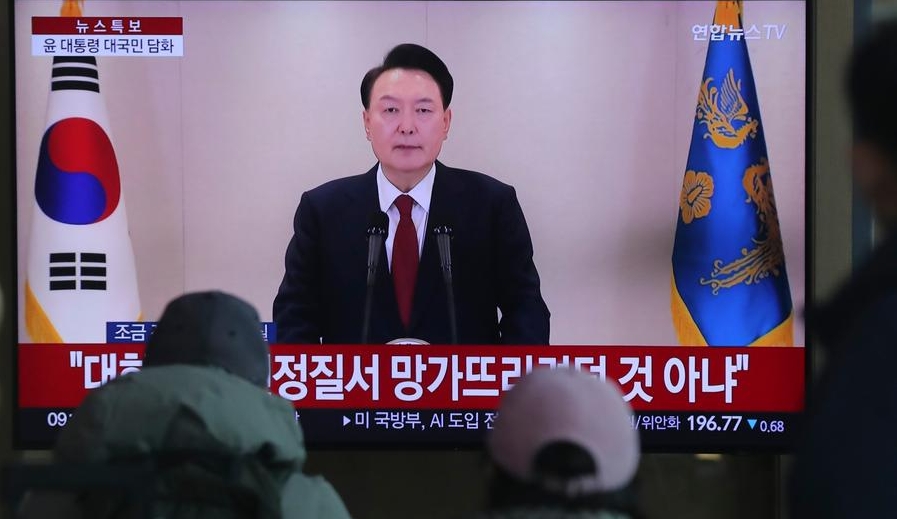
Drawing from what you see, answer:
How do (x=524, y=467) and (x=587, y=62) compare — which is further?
(x=587, y=62)

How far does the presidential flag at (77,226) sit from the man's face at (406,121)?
0.87 meters

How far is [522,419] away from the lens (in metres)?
1.23

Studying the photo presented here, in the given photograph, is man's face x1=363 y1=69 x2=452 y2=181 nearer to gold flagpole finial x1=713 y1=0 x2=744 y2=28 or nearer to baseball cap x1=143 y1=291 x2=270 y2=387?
gold flagpole finial x1=713 y1=0 x2=744 y2=28

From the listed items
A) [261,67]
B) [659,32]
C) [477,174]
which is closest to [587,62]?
[659,32]

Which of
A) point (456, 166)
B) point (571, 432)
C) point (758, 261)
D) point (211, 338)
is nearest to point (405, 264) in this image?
point (456, 166)

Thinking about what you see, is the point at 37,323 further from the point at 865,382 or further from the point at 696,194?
the point at 865,382

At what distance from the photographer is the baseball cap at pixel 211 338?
178 cm

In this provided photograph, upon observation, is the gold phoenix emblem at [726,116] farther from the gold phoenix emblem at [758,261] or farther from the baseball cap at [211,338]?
the baseball cap at [211,338]

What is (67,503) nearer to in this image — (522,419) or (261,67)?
(522,419)

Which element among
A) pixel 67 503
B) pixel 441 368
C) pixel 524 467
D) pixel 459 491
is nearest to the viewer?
pixel 524 467

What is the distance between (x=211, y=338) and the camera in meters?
1.78

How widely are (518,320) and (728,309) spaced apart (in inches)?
26.9

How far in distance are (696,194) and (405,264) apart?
987mm

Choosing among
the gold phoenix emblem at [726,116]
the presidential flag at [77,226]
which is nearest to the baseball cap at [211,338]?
the presidential flag at [77,226]
